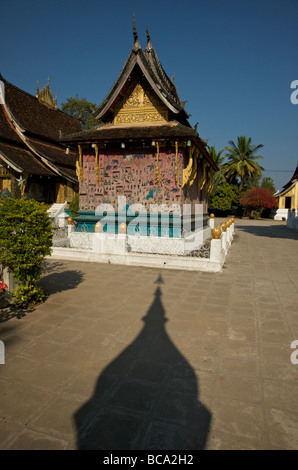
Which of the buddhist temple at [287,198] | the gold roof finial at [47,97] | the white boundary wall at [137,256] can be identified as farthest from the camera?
the buddhist temple at [287,198]

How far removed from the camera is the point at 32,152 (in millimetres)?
20531

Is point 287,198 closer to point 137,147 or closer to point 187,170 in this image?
point 187,170

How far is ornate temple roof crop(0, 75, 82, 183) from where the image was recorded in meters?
18.6

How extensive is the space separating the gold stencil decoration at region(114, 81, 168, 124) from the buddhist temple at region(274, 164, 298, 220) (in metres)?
30.6

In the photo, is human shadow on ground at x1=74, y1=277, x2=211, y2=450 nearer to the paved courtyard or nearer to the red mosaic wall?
the paved courtyard

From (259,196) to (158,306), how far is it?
107 feet

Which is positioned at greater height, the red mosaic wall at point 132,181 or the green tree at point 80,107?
the green tree at point 80,107

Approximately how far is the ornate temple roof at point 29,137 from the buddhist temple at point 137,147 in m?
7.49

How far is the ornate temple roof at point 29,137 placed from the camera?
18611mm

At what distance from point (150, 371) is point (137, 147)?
372 inches

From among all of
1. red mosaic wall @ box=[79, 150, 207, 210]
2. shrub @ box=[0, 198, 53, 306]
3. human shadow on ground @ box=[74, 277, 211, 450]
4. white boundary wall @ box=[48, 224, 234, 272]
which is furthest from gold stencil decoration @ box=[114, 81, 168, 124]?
human shadow on ground @ box=[74, 277, 211, 450]

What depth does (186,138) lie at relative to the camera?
992cm

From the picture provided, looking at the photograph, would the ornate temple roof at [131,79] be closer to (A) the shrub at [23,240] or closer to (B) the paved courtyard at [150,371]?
(A) the shrub at [23,240]

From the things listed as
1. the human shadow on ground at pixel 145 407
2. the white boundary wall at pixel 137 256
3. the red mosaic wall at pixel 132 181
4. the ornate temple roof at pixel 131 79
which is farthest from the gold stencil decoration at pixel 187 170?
the human shadow on ground at pixel 145 407
